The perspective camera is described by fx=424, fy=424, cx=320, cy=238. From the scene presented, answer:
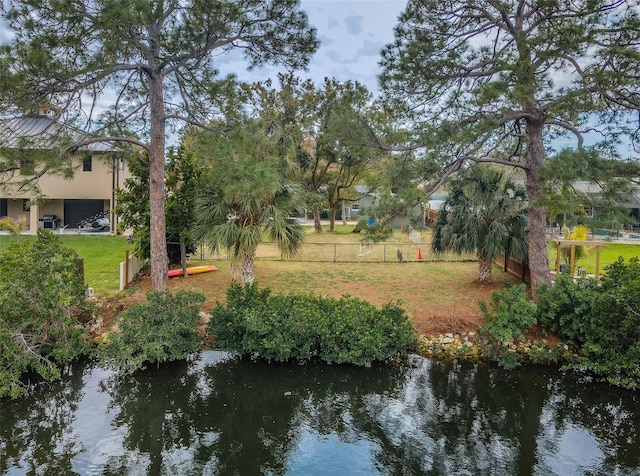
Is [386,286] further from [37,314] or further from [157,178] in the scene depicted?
[37,314]

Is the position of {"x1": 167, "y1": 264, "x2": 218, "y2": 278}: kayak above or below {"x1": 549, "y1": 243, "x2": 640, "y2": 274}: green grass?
below

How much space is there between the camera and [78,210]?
85.6 feet

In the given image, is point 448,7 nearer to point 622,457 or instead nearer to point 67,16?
point 67,16

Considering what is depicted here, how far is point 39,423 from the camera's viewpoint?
6.52 metres

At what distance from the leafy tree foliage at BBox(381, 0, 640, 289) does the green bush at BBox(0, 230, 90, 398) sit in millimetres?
7854

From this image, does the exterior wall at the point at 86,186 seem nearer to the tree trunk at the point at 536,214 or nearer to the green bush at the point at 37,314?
the green bush at the point at 37,314

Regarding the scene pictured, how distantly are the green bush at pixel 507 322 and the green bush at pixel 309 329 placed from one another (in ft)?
5.19

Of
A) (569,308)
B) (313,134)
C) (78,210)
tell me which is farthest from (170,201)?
(78,210)

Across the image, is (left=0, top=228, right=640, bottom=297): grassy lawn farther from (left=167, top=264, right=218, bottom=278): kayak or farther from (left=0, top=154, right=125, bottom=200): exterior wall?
(left=0, top=154, right=125, bottom=200): exterior wall

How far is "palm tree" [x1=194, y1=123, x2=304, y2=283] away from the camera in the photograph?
9375 millimetres

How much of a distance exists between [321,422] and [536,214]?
7.07 metres

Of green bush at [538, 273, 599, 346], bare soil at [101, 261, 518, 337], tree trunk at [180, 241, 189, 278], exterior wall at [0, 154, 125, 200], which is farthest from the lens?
exterior wall at [0, 154, 125, 200]

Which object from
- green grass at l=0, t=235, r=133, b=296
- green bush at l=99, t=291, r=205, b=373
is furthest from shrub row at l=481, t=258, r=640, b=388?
green grass at l=0, t=235, r=133, b=296

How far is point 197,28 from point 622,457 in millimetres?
10077
